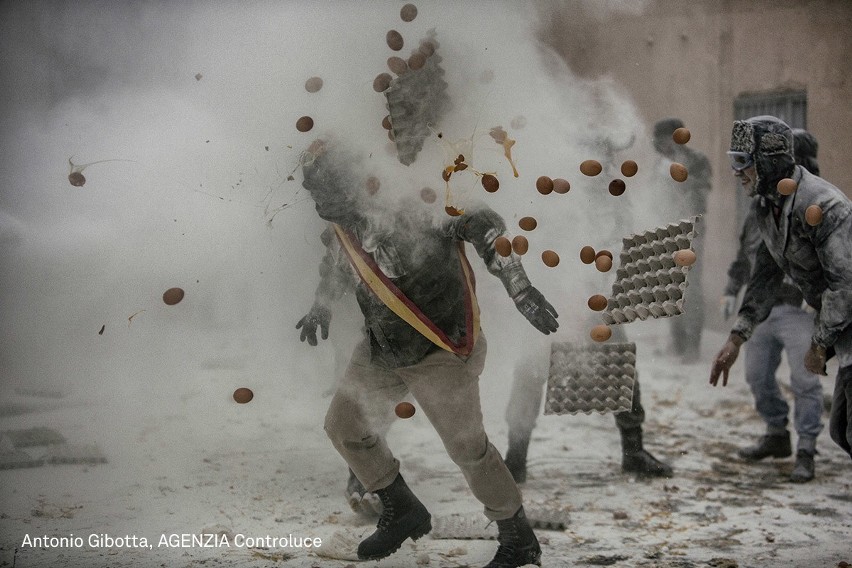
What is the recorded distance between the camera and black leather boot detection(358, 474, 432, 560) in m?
3.46

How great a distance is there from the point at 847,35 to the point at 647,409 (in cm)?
366

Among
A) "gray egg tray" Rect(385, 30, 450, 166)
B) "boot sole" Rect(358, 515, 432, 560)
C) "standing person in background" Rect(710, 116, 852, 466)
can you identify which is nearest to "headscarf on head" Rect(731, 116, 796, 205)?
"standing person in background" Rect(710, 116, 852, 466)

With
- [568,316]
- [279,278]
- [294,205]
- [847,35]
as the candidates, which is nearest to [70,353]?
[279,278]

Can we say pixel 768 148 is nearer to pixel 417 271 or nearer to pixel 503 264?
pixel 503 264

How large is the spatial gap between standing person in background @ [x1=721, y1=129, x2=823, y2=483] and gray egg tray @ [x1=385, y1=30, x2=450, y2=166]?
2156 mm

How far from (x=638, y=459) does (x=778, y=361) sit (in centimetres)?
111

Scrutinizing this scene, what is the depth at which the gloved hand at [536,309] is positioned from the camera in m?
3.16

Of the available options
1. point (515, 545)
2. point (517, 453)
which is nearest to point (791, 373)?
point (517, 453)

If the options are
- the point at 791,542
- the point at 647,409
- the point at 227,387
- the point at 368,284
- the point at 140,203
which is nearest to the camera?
the point at 368,284

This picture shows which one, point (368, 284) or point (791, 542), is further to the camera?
point (791, 542)

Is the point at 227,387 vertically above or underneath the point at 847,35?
underneath

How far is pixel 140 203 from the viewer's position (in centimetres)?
414

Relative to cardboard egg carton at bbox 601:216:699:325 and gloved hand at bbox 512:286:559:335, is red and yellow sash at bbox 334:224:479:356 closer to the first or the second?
gloved hand at bbox 512:286:559:335

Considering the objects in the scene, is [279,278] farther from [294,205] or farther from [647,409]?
[647,409]
